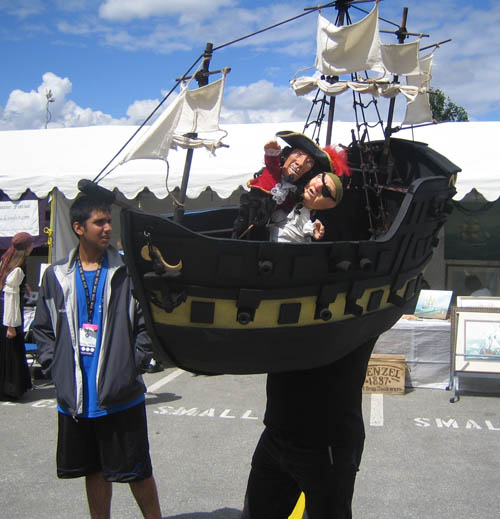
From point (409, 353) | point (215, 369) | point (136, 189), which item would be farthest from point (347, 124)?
point (215, 369)

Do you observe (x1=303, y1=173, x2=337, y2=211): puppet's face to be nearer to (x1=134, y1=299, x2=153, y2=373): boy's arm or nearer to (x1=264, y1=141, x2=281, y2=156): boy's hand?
(x1=264, y1=141, x2=281, y2=156): boy's hand

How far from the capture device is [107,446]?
8.87ft

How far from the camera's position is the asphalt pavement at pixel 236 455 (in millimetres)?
3596

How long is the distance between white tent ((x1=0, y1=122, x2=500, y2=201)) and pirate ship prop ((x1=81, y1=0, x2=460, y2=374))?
5.07 meters

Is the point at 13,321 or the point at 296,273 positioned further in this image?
the point at 13,321

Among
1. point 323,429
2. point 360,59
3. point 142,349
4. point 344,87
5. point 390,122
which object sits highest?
point 360,59

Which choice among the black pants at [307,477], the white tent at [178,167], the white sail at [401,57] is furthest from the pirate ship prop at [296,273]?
the white tent at [178,167]

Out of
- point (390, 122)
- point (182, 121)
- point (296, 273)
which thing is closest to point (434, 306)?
point (182, 121)

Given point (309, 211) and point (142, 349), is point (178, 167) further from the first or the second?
point (309, 211)

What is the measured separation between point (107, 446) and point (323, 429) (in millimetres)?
1176

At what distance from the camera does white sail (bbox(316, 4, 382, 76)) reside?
256 cm

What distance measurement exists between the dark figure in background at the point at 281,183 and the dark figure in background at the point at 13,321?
409 cm

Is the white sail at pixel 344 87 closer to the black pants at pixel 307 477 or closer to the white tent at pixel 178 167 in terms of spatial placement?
the black pants at pixel 307 477

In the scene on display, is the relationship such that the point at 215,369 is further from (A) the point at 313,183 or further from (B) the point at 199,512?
(B) the point at 199,512
